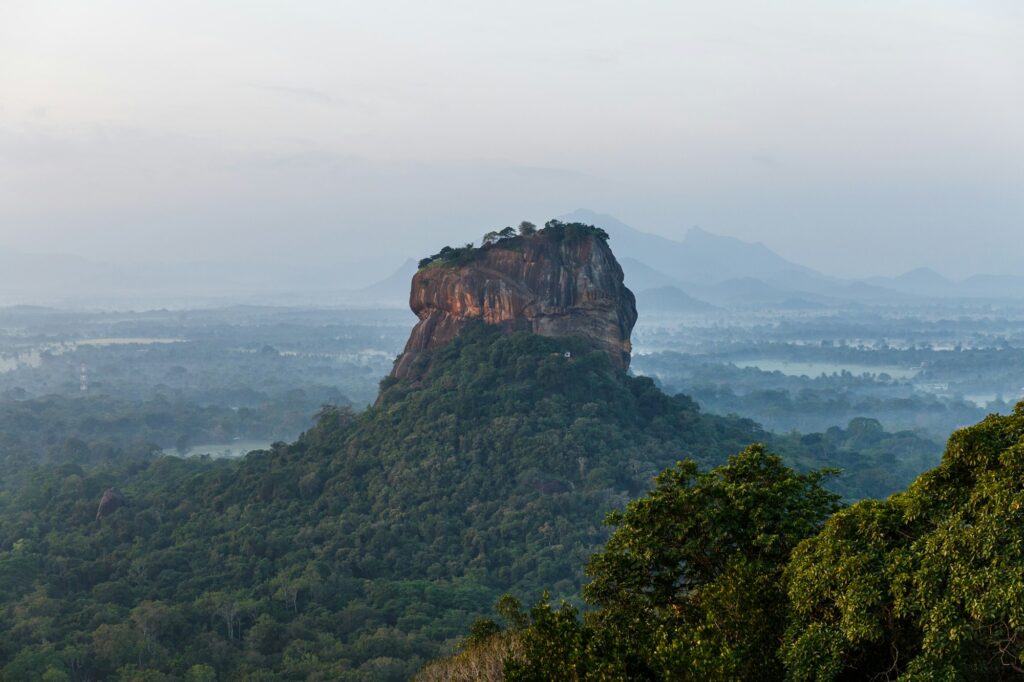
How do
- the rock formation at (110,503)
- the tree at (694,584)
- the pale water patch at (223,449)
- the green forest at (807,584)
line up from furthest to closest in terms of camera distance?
the pale water patch at (223,449) → the rock formation at (110,503) → the tree at (694,584) → the green forest at (807,584)

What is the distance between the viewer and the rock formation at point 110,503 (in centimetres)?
4103

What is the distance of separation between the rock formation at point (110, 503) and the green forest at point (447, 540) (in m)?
0.32

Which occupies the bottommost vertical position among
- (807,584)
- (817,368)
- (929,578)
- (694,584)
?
(817,368)

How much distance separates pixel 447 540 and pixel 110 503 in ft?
54.3

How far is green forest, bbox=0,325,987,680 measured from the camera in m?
11.7

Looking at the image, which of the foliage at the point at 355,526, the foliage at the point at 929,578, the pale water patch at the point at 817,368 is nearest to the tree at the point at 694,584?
the foliage at the point at 929,578

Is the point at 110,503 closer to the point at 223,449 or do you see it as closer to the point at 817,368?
the point at 223,449

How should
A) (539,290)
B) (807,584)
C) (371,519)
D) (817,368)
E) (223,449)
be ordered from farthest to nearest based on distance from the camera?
1. (817,368)
2. (223,449)
3. (539,290)
4. (371,519)
5. (807,584)

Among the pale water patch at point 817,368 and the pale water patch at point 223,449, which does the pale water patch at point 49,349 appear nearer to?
the pale water patch at point 223,449

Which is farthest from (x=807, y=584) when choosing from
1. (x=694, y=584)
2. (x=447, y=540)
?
(x=447, y=540)

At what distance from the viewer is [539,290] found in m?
48.9

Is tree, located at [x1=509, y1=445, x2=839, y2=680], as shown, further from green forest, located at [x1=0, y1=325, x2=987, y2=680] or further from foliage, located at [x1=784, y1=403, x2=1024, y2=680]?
foliage, located at [x1=784, y1=403, x2=1024, y2=680]

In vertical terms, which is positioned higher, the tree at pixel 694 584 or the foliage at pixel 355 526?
the tree at pixel 694 584

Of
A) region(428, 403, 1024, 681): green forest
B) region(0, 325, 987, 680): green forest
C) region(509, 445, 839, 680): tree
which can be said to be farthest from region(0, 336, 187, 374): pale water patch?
region(428, 403, 1024, 681): green forest
